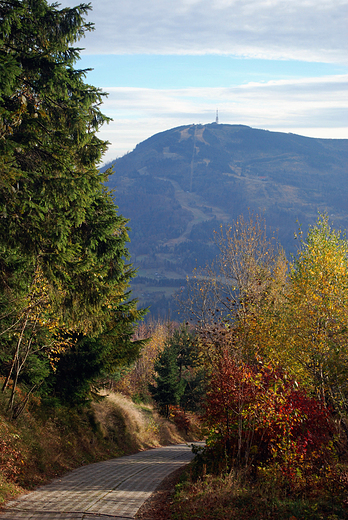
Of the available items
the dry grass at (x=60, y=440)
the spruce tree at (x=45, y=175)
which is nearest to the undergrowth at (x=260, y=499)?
the dry grass at (x=60, y=440)

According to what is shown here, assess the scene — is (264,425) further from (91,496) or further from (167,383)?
(167,383)

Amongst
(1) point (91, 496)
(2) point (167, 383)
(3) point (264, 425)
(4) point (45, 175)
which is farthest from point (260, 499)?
(2) point (167, 383)

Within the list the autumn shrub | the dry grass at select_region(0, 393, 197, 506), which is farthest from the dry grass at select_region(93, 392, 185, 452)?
the autumn shrub

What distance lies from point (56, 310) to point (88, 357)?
5.50 metres

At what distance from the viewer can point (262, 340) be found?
12695mm

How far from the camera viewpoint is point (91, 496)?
8.94 m

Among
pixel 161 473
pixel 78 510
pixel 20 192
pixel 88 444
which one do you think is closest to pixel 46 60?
pixel 20 192

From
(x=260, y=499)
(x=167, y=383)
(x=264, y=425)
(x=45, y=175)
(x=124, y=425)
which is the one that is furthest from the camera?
(x=167, y=383)

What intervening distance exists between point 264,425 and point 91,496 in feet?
13.0

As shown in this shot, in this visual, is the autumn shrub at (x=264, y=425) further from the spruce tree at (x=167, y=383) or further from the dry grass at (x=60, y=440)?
the spruce tree at (x=167, y=383)

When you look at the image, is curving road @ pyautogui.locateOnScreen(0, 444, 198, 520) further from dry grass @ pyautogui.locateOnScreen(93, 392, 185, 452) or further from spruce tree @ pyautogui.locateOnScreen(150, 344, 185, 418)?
spruce tree @ pyautogui.locateOnScreen(150, 344, 185, 418)

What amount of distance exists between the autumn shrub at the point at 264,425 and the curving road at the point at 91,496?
2096 mm

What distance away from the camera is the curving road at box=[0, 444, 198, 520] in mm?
7648

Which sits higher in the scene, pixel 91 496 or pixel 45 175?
pixel 45 175
